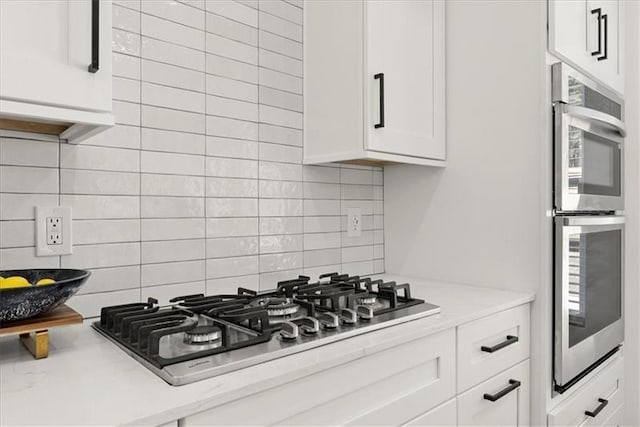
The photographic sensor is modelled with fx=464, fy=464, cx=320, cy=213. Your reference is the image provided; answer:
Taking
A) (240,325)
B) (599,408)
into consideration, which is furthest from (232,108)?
(599,408)

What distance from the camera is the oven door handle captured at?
157cm

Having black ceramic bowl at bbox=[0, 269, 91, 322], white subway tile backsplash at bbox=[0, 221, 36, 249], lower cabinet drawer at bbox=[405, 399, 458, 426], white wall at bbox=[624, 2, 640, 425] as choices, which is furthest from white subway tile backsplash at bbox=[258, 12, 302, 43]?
white wall at bbox=[624, 2, 640, 425]

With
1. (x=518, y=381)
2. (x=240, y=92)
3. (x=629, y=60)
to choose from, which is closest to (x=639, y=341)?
(x=518, y=381)

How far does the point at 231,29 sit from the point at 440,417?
4.37 feet

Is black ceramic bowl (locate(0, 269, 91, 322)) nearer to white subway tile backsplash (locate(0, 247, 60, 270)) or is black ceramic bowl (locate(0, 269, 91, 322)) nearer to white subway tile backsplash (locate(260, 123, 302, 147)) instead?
white subway tile backsplash (locate(0, 247, 60, 270))

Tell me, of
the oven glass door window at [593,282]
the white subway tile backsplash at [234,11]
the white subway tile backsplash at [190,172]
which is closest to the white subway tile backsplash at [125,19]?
the white subway tile backsplash at [190,172]

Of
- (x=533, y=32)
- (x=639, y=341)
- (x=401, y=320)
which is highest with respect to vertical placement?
(x=533, y=32)

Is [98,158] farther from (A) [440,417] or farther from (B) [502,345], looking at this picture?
(B) [502,345]

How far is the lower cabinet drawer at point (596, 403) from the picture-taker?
1.63m

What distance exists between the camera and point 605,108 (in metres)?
1.88

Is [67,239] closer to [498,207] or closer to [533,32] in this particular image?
[498,207]

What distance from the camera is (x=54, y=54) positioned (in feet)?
2.86

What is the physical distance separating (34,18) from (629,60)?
2.39 metres

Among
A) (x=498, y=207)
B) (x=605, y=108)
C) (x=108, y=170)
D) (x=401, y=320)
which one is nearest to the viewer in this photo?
(x=401, y=320)
